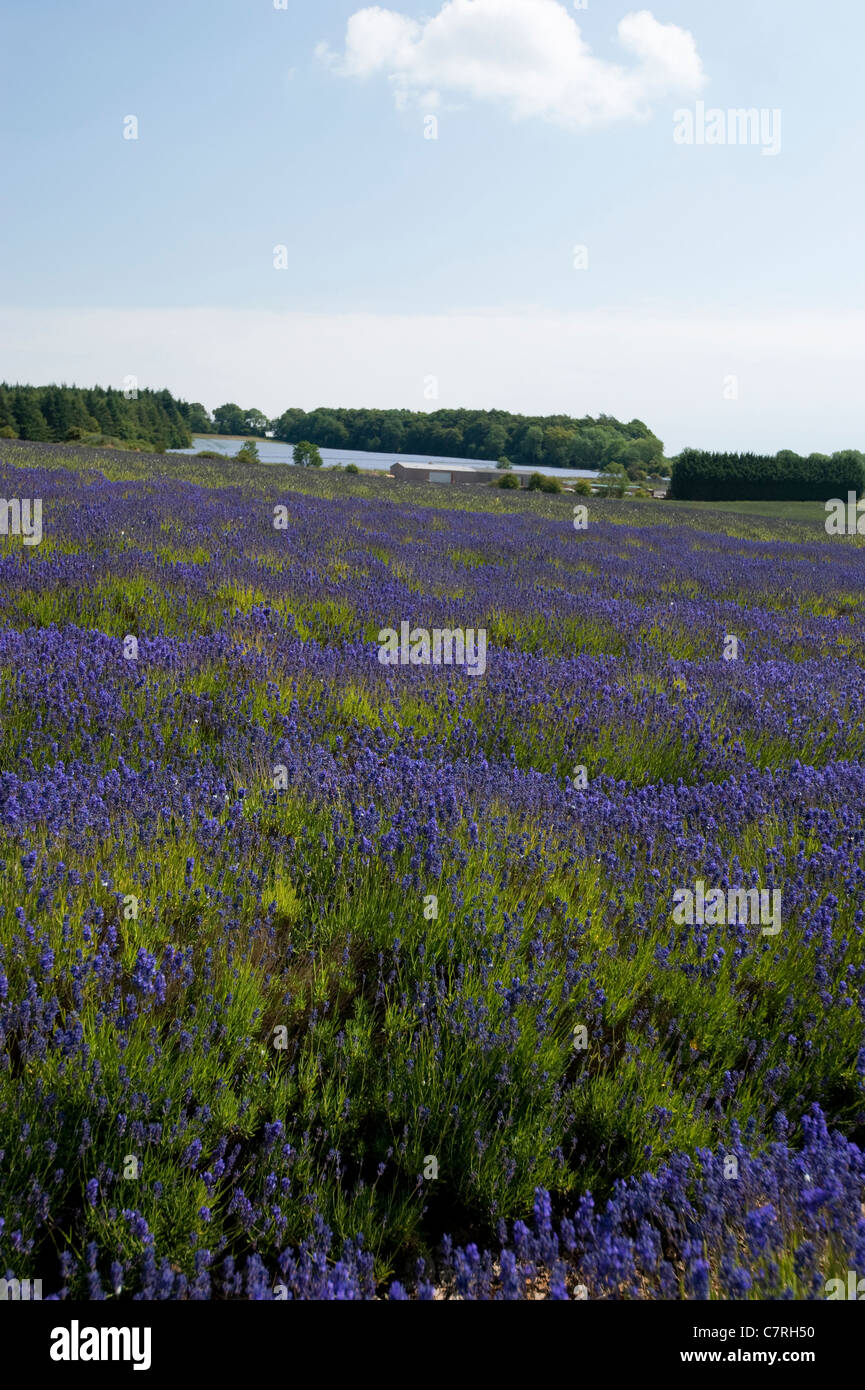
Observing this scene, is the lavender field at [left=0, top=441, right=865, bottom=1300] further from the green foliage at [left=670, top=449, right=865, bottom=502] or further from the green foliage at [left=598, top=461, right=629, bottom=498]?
the green foliage at [left=670, top=449, right=865, bottom=502]

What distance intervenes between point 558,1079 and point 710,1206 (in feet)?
1.75

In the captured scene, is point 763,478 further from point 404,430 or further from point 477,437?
point 404,430

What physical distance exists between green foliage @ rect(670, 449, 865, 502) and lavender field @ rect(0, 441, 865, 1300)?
44143 millimetres

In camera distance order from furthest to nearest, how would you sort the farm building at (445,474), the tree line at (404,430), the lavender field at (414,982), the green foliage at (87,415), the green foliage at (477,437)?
the green foliage at (477,437) < the tree line at (404,430) < the green foliage at (87,415) < the farm building at (445,474) < the lavender field at (414,982)

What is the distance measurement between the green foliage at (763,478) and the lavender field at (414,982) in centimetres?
4414

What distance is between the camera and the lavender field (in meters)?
1.61

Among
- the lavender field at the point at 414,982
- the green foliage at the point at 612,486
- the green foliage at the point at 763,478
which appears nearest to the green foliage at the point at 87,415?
the green foliage at the point at 612,486

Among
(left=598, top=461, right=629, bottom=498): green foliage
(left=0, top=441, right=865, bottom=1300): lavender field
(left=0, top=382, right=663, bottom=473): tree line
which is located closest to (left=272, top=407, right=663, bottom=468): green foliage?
(left=0, top=382, right=663, bottom=473): tree line

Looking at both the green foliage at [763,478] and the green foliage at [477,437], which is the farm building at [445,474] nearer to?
the green foliage at [763,478]

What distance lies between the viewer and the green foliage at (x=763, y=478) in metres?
45.6

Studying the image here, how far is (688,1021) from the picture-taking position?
2.28 m

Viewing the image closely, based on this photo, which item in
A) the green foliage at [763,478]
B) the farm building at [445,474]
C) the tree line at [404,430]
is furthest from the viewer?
the tree line at [404,430]

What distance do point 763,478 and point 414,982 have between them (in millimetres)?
48852

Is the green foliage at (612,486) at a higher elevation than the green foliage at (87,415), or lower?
lower
